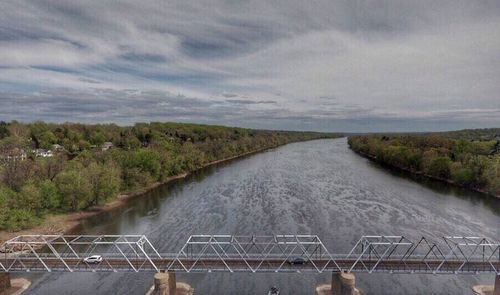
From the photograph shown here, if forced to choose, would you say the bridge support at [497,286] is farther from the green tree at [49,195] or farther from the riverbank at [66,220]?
the green tree at [49,195]

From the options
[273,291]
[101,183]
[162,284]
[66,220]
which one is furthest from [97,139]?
[273,291]

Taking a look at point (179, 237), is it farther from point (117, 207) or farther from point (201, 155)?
point (201, 155)

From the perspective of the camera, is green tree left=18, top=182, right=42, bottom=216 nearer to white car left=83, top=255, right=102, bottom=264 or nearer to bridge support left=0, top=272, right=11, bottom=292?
bridge support left=0, top=272, right=11, bottom=292

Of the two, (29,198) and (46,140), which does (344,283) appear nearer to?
(29,198)

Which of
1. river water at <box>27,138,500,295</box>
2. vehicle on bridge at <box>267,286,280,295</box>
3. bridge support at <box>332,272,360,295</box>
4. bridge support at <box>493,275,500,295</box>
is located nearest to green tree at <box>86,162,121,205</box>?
river water at <box>27,138,500,295</box>

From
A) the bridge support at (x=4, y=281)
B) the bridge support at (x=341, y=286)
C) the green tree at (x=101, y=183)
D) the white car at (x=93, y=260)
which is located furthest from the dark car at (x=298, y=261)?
the green tree at (x=101, y=183)

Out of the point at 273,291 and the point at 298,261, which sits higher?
the point at 298,261
